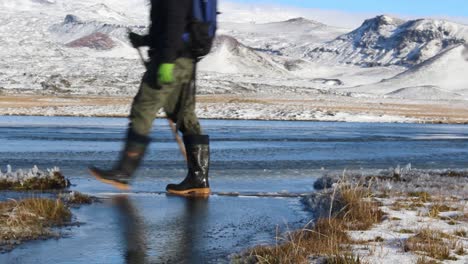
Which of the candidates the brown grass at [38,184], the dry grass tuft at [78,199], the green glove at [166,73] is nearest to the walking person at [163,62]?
the green glove at [166,73]

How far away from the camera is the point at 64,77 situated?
143 metres

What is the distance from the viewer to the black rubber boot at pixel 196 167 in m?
8.08

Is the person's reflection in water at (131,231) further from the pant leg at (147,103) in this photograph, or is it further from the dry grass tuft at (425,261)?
the dry grass tuft at (425,261)

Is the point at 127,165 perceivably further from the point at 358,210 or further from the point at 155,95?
the point at 358,210

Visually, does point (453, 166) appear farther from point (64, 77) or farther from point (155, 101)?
point (64, 77)

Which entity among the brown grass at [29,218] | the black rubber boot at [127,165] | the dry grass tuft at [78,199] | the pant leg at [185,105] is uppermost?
the pant leg at [185,105]

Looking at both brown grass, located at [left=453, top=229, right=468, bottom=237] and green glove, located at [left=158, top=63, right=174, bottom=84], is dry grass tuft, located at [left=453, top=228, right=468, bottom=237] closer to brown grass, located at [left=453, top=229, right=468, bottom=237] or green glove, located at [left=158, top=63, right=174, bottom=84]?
brown grass, located at [left=453, top=229, right=468, bottom=237]

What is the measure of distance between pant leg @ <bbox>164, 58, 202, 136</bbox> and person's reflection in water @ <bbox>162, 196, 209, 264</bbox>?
0.80 m

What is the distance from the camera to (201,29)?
6547mm

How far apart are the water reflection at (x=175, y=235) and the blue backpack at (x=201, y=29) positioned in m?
1.55

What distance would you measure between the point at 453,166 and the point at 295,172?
199 inches

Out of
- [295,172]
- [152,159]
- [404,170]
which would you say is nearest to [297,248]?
[404,170]

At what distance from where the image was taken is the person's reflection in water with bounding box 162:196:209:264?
5516 mm

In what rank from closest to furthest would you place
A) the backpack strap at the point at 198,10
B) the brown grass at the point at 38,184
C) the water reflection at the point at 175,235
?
the water reflection at the point at 175,235 → the backpack strap at the point at 198,10 → the brown grass at the point at 38,184
